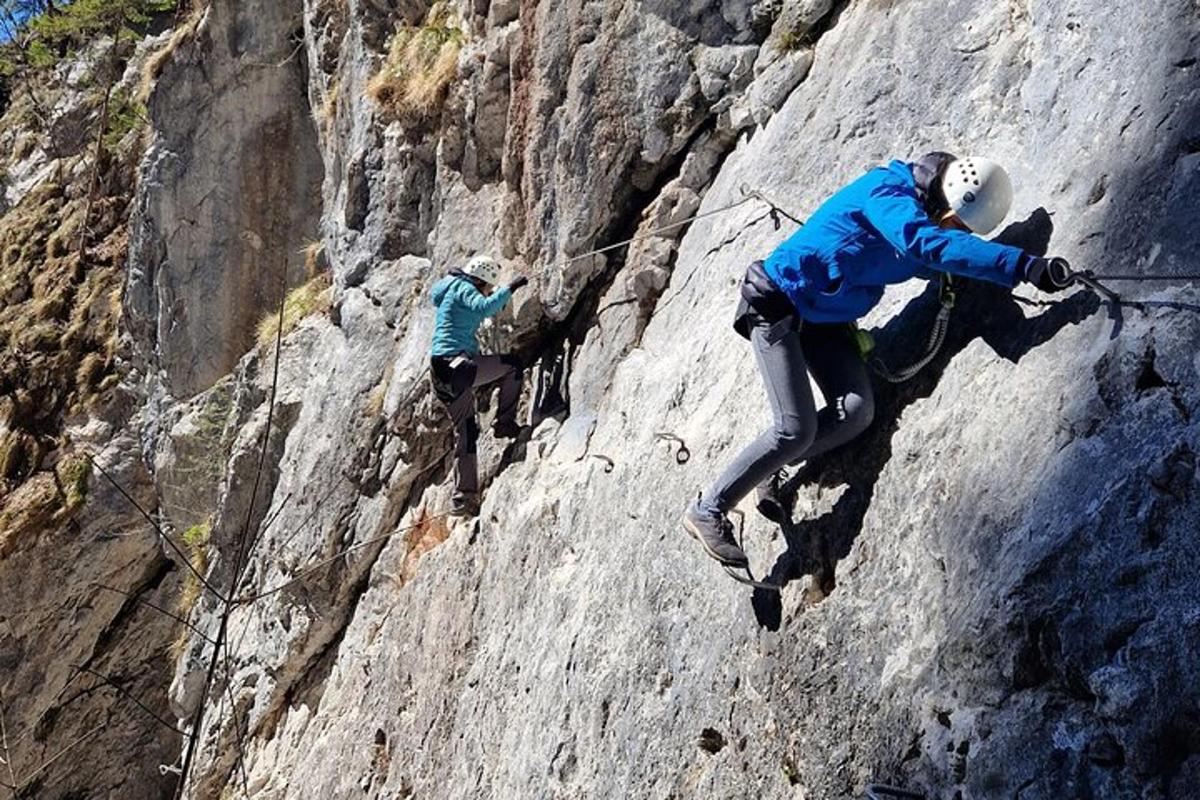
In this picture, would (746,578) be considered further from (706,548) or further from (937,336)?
(937,336)

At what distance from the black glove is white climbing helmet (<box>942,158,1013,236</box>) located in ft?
1.86

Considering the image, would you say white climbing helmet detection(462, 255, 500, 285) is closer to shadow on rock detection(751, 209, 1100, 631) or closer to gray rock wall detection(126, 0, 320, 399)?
shadow on rock detection(751, 209, 1100, 631)

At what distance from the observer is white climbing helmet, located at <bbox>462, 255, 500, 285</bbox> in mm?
9281

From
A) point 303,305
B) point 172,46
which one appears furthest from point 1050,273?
point 172,46

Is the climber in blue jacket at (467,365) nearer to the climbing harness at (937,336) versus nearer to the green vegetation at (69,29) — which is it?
the climbing harness at (937,336)

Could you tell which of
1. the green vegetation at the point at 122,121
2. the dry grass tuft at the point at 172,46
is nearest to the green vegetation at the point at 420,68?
the dry grass tuft at the point at 172,46

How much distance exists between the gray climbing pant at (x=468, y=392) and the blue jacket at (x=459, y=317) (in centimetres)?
8

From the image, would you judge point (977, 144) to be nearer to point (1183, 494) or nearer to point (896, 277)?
point (896, 277)

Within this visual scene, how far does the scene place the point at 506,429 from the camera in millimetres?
9281

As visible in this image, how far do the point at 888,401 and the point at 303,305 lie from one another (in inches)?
377

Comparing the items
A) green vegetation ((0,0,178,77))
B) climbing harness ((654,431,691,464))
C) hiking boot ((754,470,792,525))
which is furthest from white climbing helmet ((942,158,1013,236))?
green vegetation ((0,0,178,77))

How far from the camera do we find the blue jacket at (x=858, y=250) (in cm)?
493

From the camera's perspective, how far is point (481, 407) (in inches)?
382

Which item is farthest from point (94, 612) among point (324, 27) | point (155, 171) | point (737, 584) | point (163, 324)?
point (737, 584)
